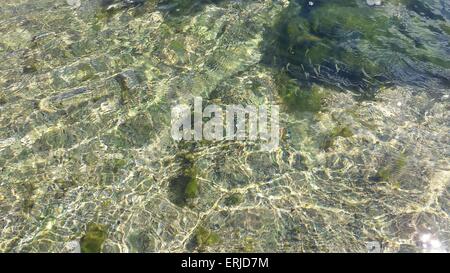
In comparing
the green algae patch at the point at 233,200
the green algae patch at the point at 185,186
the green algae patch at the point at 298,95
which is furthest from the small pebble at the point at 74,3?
the green algae patch at the point at 233,200

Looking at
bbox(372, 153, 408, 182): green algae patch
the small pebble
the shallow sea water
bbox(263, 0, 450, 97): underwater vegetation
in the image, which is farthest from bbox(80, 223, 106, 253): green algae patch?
the small pebble

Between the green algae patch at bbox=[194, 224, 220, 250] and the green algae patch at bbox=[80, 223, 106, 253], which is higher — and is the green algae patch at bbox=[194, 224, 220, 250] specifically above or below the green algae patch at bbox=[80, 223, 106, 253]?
below

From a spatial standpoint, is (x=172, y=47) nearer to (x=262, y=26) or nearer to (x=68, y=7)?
(x=262, y=26)

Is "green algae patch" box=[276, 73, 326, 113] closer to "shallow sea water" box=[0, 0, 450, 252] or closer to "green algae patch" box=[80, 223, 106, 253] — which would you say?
"shallow sea water" box=[0, 0, 450, 252]

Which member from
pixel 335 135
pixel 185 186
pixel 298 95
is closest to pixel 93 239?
pixel 185 186

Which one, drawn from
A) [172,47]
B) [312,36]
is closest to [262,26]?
[312,36]

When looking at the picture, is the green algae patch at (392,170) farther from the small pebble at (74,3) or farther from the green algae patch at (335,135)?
the small pebble at (74,3)

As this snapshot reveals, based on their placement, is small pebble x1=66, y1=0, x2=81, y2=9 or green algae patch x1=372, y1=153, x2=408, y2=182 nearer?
green algae patch x1=372, y1=153, x2=408, y2=182

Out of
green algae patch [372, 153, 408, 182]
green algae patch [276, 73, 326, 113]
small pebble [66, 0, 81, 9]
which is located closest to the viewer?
green algae patch [372, 153, 408, 182]

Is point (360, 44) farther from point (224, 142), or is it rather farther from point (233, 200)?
point (233, 200)
